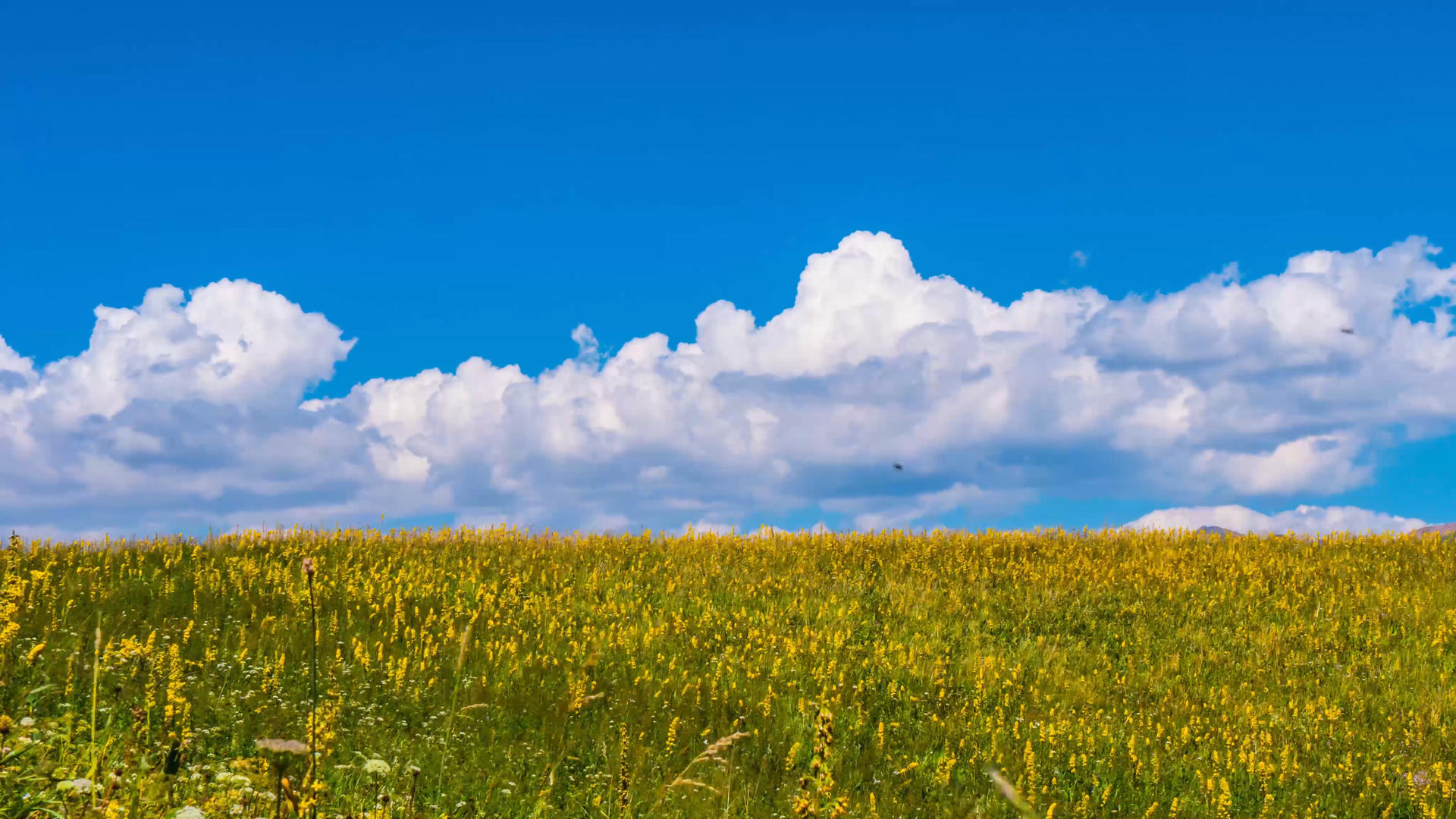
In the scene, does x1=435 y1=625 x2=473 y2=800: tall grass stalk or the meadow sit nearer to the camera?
x1=435 y1=625 x2=473 y2=800: tall grass stalk

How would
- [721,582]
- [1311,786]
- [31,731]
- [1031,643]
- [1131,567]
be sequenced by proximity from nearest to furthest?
[31,731], [1311,786], [1031,643], [721,582], [1131,567]

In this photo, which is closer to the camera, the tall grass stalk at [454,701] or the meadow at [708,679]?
the tall grass stalk at [454,701]

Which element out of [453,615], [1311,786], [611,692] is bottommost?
[1311,786]

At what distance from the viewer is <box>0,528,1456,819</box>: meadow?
Result: 290 inches

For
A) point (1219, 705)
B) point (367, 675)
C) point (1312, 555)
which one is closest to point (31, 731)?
point (367, 675)

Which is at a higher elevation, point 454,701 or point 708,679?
point 454,701

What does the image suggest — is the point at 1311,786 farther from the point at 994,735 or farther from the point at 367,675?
the point at 367,675

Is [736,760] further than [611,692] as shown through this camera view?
No

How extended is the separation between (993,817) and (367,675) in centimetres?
605

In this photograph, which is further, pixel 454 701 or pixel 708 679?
pixel 708 679

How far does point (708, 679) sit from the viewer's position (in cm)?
1060

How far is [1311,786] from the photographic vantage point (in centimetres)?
956

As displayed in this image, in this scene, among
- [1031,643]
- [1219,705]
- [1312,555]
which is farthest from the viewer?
[1312,555]

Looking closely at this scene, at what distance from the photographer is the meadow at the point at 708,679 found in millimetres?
7363
